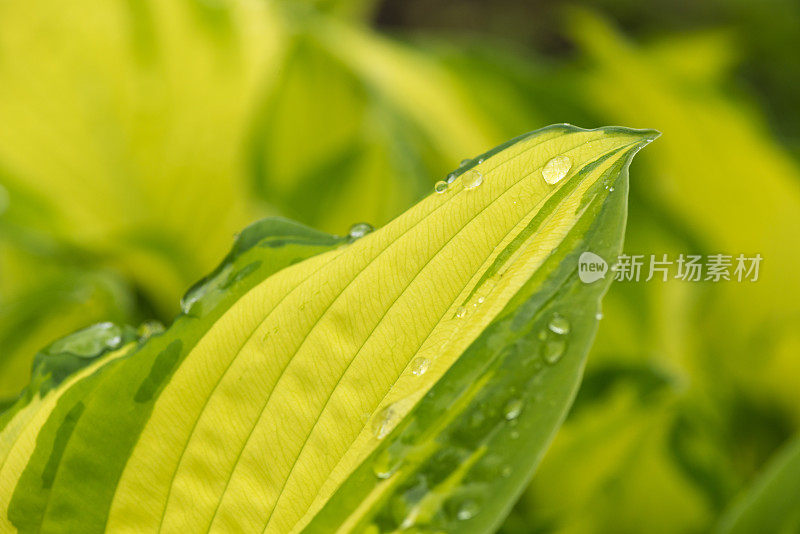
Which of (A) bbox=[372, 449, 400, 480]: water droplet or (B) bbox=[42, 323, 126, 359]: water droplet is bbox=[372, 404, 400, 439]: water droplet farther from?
(B) bbox=[42, 323, 126, 359]: water droplet

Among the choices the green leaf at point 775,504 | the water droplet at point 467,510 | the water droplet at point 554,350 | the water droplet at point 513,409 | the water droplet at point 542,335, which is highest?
the water droplet at point 542,335

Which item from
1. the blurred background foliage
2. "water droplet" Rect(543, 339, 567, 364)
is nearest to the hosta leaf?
"water droplet" Rect(543, 339, 567, 364)

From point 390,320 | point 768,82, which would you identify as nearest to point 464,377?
point 390,320

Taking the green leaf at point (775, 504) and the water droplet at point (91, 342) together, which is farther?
the green leaf at point (775, 504)

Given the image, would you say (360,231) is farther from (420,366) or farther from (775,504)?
(775,504)

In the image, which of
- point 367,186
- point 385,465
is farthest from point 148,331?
point 367,186

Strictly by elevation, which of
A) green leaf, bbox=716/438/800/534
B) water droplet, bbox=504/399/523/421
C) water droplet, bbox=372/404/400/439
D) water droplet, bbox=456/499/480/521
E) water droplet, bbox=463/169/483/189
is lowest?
green leaf, bbox=716/438/800/534

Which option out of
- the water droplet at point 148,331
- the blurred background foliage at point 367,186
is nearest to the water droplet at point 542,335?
the water droplet at point 148,331

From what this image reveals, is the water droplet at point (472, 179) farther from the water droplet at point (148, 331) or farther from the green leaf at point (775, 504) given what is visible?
the green leaf at point (775, 504)
